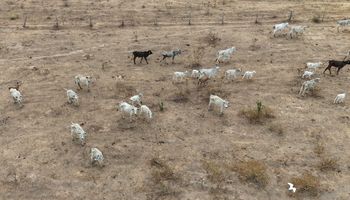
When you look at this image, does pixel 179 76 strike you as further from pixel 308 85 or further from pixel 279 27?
pixel 279 27

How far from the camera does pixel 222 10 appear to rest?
31.7 meters

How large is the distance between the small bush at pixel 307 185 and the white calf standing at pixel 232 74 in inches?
283

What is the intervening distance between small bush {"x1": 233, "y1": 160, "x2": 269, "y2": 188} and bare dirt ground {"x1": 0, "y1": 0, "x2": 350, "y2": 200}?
0.15 m

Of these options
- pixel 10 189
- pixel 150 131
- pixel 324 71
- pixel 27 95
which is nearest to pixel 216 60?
pixel 324 71

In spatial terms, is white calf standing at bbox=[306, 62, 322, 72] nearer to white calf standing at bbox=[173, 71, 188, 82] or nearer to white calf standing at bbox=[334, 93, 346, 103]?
white calf standing at bbox=[334, 93, 346, 103]

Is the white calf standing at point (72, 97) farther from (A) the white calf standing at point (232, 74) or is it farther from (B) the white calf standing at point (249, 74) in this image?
(B) the white calf standing at point (249, 74)

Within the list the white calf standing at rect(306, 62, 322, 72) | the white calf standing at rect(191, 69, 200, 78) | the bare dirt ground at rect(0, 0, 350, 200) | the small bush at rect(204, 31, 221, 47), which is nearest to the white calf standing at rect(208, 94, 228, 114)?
the bare dirt ground at rect(0, 0, 350, 200)

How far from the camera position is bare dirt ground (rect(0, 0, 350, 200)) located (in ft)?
52.9

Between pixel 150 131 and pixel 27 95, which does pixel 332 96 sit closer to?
pixel 150 131

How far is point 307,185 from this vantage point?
1597 cm

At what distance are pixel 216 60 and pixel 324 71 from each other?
211 inches

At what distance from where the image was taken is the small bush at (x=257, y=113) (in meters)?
19.5

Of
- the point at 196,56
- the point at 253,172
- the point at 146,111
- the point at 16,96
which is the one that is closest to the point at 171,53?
the point at 196,56

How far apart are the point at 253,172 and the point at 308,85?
6.50 metres
